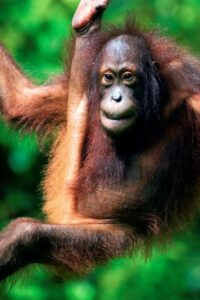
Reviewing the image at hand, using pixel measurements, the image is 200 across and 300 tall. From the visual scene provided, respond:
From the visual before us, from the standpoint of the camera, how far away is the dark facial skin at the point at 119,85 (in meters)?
4.60

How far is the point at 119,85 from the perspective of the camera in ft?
15.3

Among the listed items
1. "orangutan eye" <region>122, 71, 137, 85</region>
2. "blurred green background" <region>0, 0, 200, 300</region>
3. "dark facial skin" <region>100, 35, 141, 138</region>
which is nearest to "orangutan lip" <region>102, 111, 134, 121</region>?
"dark facial skin" <region>100, 35, 141, 138</region>

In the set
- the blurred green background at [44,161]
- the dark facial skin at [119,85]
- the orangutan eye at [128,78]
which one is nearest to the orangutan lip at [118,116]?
the dark facial skin at [119,85]

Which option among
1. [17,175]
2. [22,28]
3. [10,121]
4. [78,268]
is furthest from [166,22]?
[78,268]

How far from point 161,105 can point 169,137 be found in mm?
134

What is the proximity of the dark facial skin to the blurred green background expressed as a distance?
1.62 metres

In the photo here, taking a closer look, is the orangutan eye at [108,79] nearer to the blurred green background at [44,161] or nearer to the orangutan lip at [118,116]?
the orangutan lip at [118,116]

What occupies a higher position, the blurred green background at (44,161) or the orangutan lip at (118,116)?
the orangutan lip at (118,116)

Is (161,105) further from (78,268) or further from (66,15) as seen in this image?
(66,15)

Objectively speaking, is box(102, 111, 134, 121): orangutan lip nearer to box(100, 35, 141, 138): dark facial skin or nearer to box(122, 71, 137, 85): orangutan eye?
box(100, 35, 141, 138): dark facial skin

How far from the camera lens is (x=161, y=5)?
6.84 meters

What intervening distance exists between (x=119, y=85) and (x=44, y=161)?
7.72ft

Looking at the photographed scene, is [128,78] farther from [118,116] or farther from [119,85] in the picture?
[118,116]

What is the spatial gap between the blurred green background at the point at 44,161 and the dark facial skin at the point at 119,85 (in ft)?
5.31
